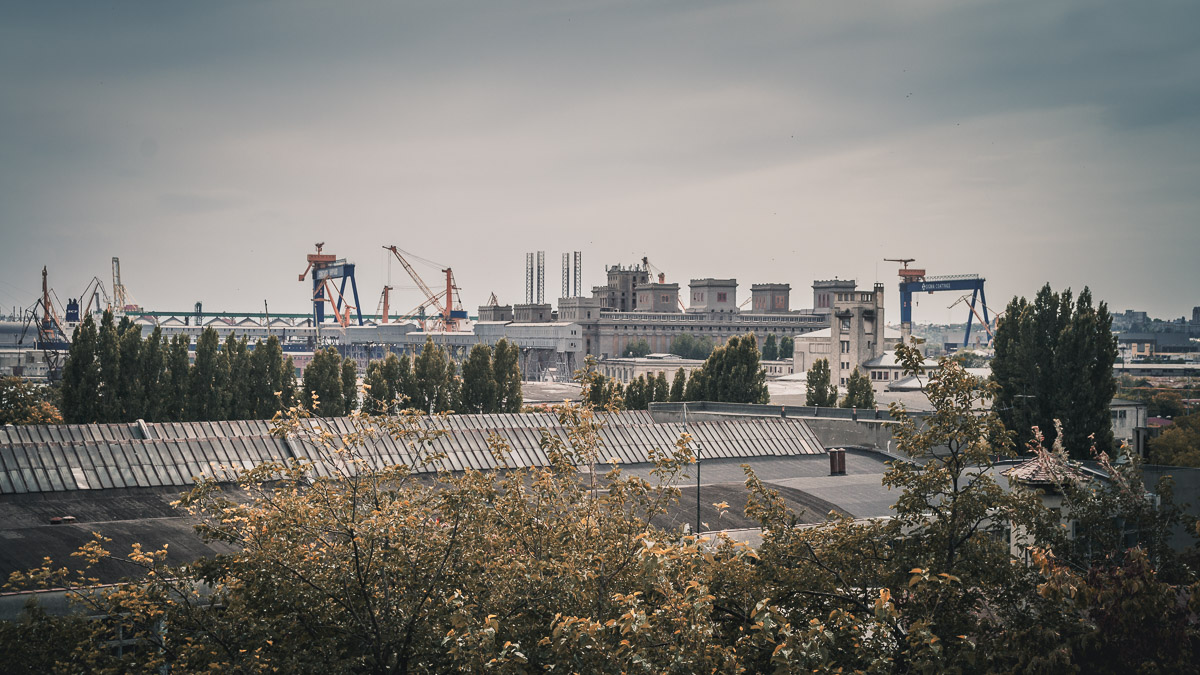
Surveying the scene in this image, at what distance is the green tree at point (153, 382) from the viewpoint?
5950 cm

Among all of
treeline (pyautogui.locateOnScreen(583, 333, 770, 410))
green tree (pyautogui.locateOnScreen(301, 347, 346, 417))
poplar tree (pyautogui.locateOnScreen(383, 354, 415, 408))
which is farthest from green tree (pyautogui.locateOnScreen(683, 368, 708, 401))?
green tree (pyautogui.locateOnScreen(301, 347, 346, 417))

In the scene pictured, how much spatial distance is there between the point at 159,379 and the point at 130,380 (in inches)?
61.4

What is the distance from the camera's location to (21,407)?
7319 cm

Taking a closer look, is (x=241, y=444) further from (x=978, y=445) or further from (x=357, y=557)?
(x=978, y=445)

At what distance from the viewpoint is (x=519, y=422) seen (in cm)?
5238

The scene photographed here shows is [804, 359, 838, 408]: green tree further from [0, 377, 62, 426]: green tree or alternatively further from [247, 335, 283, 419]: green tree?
[0, 377, 62, 426]: green tree

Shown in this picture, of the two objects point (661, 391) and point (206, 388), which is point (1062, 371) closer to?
point (661, 391)

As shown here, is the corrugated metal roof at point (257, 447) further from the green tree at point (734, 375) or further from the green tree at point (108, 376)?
the green tree at point (734, 375)

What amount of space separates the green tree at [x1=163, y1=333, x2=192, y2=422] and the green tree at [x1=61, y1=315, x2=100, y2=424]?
374cm

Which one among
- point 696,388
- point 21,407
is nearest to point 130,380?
point 21,407

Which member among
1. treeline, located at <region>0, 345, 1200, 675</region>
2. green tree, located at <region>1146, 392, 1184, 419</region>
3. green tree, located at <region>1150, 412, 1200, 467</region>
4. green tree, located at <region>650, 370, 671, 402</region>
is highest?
green tree, located at <region>650, 370, 671, 402</region>

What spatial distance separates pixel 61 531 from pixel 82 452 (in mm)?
7695

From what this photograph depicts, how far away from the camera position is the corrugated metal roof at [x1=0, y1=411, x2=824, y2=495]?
3142 centimetres

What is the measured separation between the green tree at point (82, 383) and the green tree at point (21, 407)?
1270cm
